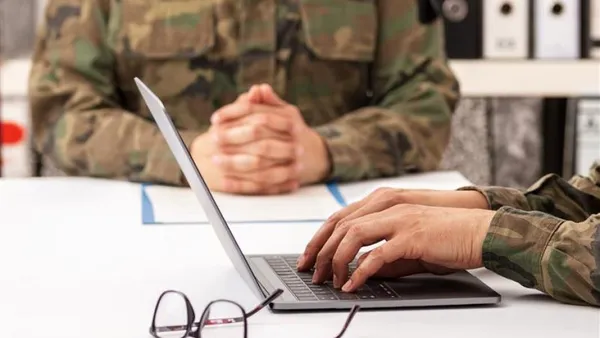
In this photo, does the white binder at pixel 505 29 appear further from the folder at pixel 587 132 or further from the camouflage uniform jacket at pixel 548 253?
the camouflage uniform jacket at pixel 548 253

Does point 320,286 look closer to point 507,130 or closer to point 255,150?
point 255,150

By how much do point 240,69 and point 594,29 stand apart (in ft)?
3.47

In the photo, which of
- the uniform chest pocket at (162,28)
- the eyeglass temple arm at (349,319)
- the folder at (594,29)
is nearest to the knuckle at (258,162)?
the uniform chest pocket at (162,28)

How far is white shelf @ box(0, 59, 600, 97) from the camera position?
2.52 meters

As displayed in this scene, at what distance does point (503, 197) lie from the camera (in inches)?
47.9

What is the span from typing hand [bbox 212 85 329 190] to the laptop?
0.48 meters

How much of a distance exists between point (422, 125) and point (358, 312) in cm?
92

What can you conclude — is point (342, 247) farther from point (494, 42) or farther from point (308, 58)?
point (494, 42)

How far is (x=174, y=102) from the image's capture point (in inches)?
73.5

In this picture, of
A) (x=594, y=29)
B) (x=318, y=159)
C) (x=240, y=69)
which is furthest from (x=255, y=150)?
(x=594, y=29)

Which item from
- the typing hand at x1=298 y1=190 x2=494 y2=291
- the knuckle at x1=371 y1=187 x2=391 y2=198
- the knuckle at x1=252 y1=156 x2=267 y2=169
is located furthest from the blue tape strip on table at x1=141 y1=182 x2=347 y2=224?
the typing hand at x1=298 y1=190 x2=494 y2=291

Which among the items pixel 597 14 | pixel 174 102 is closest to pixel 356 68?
pixel 174 102

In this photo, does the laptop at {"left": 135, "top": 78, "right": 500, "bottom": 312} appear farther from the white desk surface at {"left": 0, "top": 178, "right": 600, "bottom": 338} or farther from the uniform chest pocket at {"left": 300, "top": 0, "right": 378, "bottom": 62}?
the uniform chest pocket at {"left": 300, "top": 0, "right": 378, "bottom": 62}

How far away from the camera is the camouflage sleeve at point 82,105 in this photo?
1.70 metres
